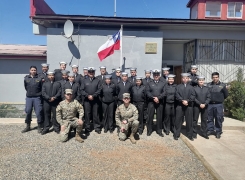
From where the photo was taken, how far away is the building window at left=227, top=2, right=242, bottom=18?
65.4 ft

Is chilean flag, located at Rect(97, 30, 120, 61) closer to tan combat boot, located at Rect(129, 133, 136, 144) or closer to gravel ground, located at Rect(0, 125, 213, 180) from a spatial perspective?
gravel ground, located at Rect(0, 125, 213, 180)

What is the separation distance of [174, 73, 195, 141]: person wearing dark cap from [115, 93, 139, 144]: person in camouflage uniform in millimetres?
1198

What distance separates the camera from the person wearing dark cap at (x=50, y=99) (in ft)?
20.1

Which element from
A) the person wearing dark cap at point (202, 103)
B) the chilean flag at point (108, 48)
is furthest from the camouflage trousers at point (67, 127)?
the chilean flag at point (108, 48)

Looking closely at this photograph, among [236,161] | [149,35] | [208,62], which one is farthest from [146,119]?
[208,62]

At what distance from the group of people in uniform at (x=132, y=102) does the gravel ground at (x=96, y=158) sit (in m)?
0.48

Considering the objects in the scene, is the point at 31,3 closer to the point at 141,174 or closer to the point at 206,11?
the point at 141,174

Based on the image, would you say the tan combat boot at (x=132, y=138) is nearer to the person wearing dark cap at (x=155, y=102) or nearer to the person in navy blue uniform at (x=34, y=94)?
the person wearing dark cap at (x=155, y=102)

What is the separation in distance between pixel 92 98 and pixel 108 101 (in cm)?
48

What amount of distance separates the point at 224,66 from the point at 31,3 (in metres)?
9.57

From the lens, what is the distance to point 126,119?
5805 millimetres

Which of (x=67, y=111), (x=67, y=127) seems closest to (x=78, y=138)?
(x=67, y=127)

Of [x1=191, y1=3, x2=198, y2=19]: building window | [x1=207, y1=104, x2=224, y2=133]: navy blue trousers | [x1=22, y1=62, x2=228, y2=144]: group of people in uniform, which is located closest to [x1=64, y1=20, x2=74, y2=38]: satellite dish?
[x1=22, y1=62, x2=228, y2=144]: group of people in uniform

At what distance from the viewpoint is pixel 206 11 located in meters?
20.2
